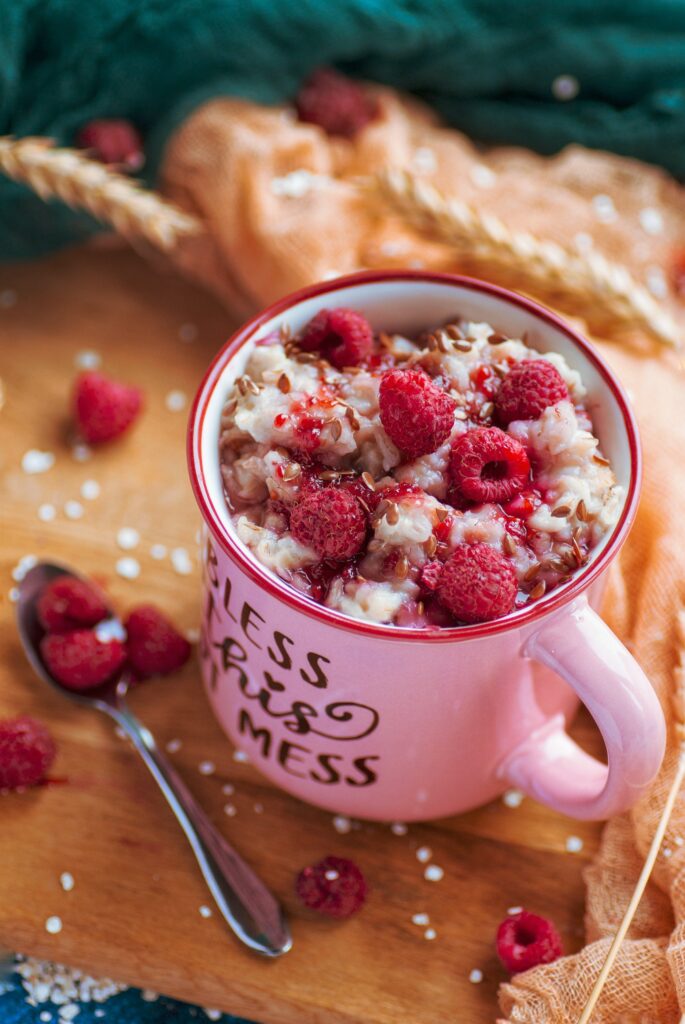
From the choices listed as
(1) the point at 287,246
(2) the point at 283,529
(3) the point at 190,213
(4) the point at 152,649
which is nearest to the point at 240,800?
(4) the point at 152,649

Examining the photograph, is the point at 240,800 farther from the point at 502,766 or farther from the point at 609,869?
the point at 609,869

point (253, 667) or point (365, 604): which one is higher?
point (365, 604)

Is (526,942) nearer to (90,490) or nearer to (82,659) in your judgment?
(82,659)

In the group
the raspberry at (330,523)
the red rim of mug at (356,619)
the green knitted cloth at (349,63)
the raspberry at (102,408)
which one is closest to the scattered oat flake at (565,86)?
the green knitted cloth at (349,63)

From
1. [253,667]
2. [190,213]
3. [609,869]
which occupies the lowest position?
[609,869]

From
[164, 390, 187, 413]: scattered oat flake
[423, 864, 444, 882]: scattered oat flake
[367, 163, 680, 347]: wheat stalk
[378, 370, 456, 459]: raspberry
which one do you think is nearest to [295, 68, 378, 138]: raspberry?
[367, 163, 680, 347]: wheat stalk

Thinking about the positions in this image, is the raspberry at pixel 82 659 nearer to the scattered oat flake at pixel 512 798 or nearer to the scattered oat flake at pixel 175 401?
the scattered oat flake at pixel 175 401
